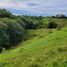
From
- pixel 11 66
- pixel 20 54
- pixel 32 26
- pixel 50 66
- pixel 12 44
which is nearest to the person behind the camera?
pixel 50 66

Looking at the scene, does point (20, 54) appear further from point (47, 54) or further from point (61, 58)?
point (61, 58)

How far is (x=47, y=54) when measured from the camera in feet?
60.4

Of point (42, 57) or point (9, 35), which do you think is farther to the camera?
point (9, 35)

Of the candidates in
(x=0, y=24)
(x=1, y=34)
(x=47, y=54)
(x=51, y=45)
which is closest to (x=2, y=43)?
(x=1, y=34)

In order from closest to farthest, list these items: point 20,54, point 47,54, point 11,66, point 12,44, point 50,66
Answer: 1. point 50,66
2. point 11,66
3. point 47,54
4. point 20,54
5. point 12,44

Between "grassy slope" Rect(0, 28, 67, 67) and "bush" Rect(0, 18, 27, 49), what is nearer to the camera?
"grassy slope" Rect(0, 28, 67, 67)

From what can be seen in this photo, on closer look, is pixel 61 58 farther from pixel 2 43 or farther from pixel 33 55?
pixel 2 43

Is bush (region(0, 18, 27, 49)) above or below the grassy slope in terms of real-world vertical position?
below

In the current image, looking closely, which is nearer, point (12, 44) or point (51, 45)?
point (51, 45)

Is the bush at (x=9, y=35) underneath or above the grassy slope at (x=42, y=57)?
underneath

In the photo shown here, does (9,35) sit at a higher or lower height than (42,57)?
lower

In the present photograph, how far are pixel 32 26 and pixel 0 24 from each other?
18516 mm

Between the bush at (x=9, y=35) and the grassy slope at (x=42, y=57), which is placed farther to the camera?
the bush at (x=9, y=35)

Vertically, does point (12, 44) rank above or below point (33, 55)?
below
